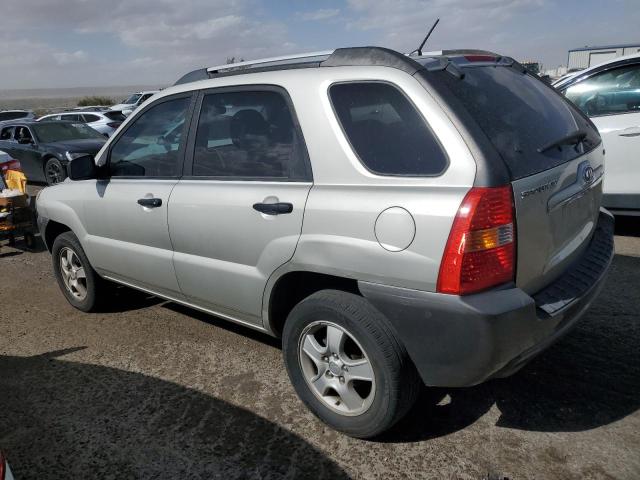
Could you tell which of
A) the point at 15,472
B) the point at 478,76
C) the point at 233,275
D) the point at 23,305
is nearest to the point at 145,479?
the point at 15,472

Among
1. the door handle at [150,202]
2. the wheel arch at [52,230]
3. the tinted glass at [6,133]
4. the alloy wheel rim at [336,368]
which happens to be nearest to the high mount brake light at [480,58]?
the alloy wheel rim at [336,368]

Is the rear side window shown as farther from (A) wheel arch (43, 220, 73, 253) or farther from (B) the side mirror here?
(A) wheel arch (43, 220, 73, 253)

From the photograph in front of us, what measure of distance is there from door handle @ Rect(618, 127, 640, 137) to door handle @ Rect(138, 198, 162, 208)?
4.63m

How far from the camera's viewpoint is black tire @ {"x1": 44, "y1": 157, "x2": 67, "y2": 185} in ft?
35.9

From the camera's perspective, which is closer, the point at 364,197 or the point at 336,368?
the point at 364,197

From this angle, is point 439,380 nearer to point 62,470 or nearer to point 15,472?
point 62,470

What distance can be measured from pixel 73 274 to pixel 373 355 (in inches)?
125

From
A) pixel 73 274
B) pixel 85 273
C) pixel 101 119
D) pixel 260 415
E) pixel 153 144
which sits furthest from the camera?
pixel 101 119

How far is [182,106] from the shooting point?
3564 mm

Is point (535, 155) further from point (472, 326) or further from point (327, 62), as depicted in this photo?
point (327, 62)

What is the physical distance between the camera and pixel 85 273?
4438 mm

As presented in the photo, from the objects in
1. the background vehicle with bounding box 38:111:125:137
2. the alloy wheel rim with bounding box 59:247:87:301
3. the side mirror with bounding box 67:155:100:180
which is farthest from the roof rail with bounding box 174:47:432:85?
the background vehicle with bounding box 38:111:125:137

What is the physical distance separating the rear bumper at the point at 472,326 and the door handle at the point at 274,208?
57cm

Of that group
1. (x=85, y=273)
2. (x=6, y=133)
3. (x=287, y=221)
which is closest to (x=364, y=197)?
(x=287, y=221)
